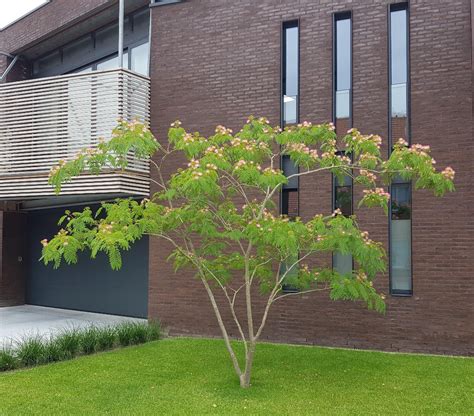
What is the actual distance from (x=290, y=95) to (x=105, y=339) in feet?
19.5

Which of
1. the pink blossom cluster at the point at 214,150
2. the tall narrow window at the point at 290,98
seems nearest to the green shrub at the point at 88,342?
the tall narrow window at the point at 290,98

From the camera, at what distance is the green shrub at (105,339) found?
32.5ft

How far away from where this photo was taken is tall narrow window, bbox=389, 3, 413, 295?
32.7ft

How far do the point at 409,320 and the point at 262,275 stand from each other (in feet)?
10.6

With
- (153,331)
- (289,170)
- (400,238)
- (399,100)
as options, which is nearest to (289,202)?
(289,170)

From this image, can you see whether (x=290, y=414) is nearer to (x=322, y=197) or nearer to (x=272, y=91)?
(x=322, y=197)

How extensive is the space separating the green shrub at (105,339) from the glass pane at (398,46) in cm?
708

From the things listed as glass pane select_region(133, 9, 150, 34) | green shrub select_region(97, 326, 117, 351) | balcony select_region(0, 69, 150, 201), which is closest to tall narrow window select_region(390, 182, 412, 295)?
balcony select_region(0, 69, 150, 201)

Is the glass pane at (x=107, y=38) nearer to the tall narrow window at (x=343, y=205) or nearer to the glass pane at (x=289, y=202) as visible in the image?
the glass pane at (x=289, y=202)

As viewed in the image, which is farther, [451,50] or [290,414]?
[451,50]

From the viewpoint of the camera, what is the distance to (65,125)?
1229 cm

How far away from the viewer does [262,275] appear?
8219 millimetres

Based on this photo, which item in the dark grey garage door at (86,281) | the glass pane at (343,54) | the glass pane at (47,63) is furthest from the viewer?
the glass pane at (47,63)

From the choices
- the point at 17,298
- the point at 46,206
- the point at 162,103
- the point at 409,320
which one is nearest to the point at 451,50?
the point at 409,320
